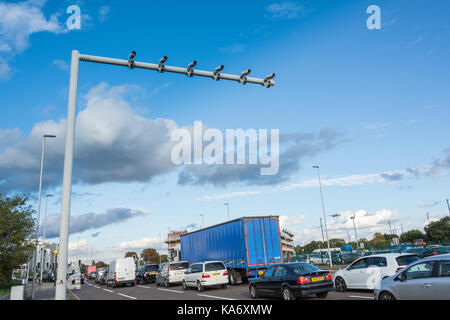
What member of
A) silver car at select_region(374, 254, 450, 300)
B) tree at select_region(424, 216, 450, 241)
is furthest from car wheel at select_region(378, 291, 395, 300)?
tree at select_region(424, 216, 450, 241)

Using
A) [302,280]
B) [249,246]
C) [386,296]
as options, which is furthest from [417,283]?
[249,246]

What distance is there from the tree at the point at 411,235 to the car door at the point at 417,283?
10689cm

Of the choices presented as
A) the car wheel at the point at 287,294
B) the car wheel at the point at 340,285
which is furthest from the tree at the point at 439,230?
the car wheel at the point at 287,294

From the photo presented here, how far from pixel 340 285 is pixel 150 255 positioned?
11182 cm

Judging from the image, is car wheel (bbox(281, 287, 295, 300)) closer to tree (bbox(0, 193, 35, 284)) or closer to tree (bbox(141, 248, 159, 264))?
tree (bbox(0, 193, 35, 284))

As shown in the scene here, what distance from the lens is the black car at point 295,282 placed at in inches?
492

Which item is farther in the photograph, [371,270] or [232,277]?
[232,277]

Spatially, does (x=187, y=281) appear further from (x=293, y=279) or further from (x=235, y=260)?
(x=293, y=279)

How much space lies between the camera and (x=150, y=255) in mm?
119312

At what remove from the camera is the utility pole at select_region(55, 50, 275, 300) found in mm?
8312

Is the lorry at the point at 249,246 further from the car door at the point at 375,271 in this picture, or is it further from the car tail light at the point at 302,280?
the car tail light at the point at 302,280

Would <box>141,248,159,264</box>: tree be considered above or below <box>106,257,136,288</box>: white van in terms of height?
above

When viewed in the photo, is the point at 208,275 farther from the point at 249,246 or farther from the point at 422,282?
the point at 422,282
